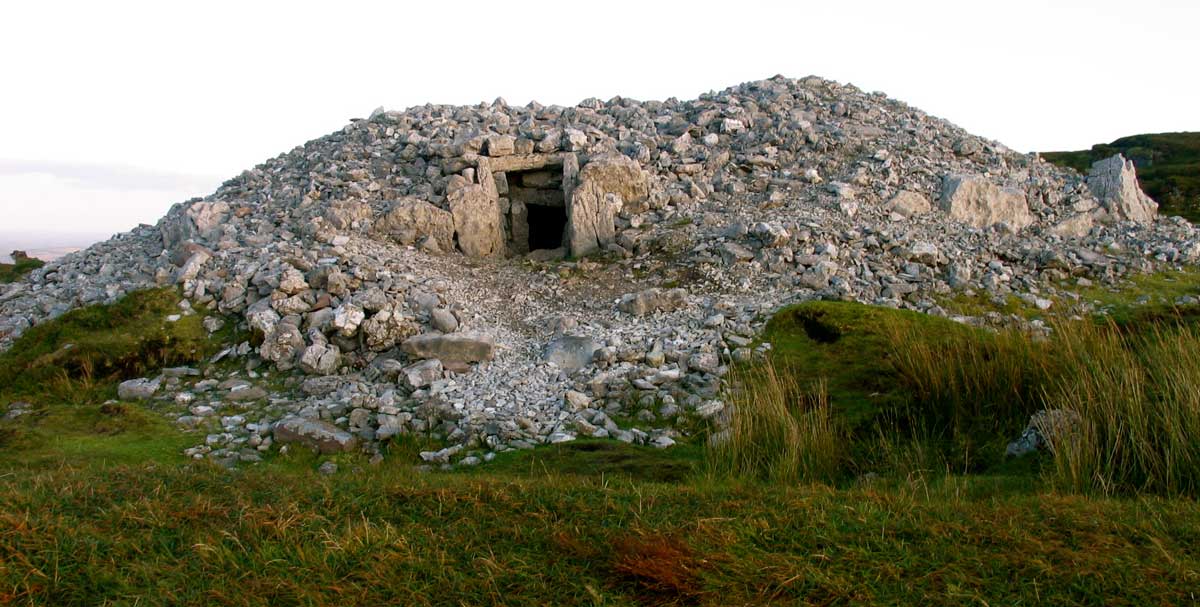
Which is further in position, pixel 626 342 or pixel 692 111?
pixel 692 111

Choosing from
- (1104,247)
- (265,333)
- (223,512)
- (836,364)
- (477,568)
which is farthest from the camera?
(1104,247)

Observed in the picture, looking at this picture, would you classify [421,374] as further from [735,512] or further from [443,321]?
[735,512]

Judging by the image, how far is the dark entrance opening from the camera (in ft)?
72.0

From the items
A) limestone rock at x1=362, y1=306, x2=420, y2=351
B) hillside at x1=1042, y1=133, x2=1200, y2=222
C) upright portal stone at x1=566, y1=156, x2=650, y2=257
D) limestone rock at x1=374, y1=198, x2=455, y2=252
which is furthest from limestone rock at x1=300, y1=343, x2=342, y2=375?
hillside at x1=1042, y1=133, x2=1200, y2=222

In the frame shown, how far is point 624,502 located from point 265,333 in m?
9.52

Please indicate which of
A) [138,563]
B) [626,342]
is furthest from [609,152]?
[138,563]

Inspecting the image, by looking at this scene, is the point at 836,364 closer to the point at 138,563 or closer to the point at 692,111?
the point at 138,563

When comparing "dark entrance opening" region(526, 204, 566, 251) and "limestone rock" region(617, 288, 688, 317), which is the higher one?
"dark entrance opening" region(526, 204, 566, 251)

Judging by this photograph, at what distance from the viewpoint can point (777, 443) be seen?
843 cm

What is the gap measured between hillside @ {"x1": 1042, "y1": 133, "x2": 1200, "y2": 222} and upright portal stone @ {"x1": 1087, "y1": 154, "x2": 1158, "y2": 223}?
520cm

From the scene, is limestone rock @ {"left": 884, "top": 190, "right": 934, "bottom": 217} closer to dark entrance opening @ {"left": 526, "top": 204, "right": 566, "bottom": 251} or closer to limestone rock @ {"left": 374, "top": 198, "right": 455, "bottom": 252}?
dark entrance opening @ {"left": 526, "top": 204, "right": 566, "bottom": 251}

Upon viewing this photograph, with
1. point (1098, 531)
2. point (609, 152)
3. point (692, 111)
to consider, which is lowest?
point (1098, 531)

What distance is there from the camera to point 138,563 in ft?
16.7

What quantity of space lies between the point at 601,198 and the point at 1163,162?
122 ft
